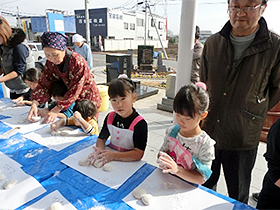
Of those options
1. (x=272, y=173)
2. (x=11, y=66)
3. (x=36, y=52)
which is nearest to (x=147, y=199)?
(x=272, y=173)

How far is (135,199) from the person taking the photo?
3.15ft

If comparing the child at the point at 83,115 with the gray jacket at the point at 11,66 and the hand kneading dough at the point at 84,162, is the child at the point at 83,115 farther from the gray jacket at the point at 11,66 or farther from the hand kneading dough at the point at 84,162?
the gray jacket at the point at 11,66

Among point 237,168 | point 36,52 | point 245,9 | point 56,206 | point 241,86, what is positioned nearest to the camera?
point 56,206

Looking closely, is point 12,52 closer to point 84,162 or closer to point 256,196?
point 84,162

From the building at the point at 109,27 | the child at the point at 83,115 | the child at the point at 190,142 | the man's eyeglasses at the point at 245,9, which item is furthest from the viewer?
the building at the point at 109,27

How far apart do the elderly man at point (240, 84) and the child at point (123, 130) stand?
57 cm

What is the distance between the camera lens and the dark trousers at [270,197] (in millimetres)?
1019

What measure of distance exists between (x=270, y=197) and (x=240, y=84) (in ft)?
2.31

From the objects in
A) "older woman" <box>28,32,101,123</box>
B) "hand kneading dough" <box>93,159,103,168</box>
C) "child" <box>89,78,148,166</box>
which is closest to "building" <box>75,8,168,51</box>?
"older woman" <box>28,32,101,123</box>

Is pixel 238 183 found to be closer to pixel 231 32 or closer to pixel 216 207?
pixel 216 207

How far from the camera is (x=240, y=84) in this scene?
1.29 m

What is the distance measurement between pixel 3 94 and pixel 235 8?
3991 millimetres

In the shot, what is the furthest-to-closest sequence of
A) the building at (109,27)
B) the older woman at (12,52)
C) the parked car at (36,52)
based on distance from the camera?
the building at (109,27) → the parked car at (36,52) → the older woman at (12,52)

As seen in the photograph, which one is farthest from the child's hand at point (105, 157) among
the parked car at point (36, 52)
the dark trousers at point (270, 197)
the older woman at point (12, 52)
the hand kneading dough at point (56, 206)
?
the parked car at point (36, 52)
